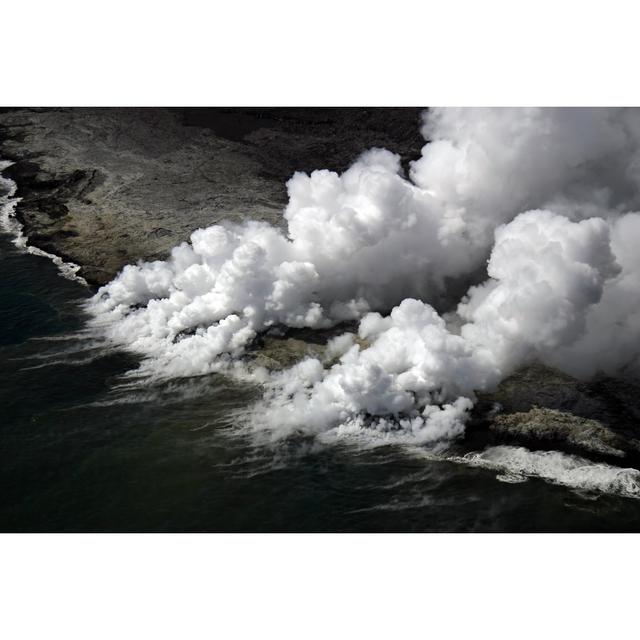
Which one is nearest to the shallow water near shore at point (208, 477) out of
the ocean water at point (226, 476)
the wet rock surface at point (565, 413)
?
the ocean water at point (226, 476)

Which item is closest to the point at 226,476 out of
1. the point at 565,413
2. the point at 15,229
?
the point at 565,413

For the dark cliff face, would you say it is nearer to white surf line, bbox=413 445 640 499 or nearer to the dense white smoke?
the dense white smoke

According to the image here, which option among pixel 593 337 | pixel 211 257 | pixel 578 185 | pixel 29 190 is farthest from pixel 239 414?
pixel 29 190

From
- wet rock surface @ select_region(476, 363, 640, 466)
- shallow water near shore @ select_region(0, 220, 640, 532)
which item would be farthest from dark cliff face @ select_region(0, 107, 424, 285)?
wet rock surface @ select_region(476, 363, 640, 466)

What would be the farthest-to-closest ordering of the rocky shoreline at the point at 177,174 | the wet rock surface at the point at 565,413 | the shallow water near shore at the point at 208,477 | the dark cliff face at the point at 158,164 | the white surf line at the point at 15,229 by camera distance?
the dark cliff face at the point at 158,164 < the white surf line at the point at 15,229 < the rocky shoreline at the point at 177,174 < the wet rock surface at the point at 565,413 < the shallow water near shore at the point at 208,477

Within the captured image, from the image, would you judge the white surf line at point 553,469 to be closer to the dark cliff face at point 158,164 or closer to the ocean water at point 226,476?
the ocean water at point 226,476

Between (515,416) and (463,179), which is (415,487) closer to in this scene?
(515,416)
